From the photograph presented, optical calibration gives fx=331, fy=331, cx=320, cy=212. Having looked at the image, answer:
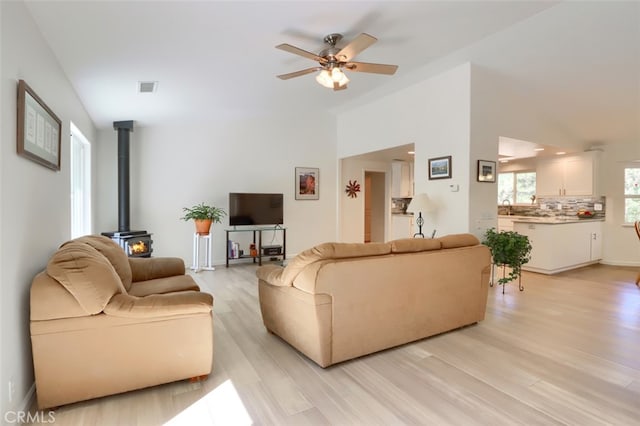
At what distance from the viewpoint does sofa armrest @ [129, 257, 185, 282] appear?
10.4 feet

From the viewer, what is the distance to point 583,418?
5.93 ft

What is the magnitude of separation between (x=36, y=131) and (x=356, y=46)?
2480 millimetres

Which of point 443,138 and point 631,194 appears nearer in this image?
point 443,138

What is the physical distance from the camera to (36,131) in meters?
2.12

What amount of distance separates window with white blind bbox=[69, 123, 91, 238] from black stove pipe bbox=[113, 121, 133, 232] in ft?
1.43

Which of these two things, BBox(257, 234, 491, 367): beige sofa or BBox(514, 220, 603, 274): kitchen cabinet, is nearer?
BBox(257, 234, 491, 367): beige sofa

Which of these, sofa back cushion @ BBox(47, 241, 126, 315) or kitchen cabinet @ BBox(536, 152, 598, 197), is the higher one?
kitchen cabinet @ BBox(536, 152, 598, 197)

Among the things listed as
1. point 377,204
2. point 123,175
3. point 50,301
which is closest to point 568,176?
point 377,204

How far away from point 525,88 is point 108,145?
6.50m

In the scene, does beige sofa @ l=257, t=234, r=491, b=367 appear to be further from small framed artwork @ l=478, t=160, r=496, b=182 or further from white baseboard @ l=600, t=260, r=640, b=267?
white baseboard @ l=600, t=260, r=640, b=267

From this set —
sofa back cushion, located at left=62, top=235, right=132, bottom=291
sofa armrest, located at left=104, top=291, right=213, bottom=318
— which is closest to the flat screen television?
sofa back cushion, located at left=62, top=235, right=132, bottom=291

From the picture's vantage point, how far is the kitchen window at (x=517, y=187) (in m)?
7.16

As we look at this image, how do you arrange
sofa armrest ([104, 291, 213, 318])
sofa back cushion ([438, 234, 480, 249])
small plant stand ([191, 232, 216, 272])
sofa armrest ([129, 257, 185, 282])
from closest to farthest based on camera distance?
sofa armrest ([104, 291, 213, 318]), sofa back cushion ([438, 234, 480, 249]), sofa armrest ([129, 257, 185, 282]), small plant stand ([191, 232, 216, 272])

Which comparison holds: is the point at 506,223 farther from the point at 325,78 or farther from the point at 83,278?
the point at 83,278
